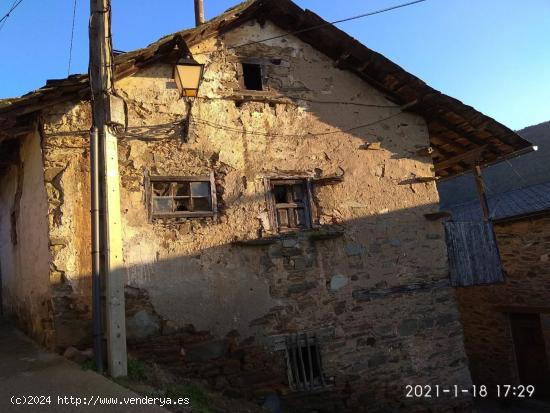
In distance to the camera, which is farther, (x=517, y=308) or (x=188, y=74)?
(x=517, y=308)

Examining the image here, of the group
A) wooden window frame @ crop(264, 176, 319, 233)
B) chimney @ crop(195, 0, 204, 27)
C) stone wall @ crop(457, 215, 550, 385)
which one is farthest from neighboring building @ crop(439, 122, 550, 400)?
chimney @ crop(195, 0, 204, 27)

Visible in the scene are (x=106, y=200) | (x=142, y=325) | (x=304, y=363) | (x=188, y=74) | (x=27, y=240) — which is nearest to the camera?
(x=106, y=200)

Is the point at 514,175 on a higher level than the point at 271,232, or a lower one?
higher

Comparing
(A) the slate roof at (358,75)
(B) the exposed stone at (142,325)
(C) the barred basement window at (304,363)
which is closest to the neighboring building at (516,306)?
(A) the slate roof at (358,75)

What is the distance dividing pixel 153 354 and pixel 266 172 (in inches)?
117

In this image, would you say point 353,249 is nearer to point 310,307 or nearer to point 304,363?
point 310,307

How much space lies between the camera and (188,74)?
5473 millimetres

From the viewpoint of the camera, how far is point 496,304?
1123 cm

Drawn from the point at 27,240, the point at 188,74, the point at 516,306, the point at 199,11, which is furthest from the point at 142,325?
the point at 516,306

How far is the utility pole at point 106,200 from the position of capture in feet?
15.6

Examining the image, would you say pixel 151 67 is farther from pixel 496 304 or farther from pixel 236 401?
pixel 496 304

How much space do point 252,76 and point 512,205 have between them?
8466 millimetres

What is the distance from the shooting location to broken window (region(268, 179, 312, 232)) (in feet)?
22.0

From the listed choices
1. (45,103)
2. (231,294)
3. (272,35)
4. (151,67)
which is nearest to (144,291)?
(231,294)
